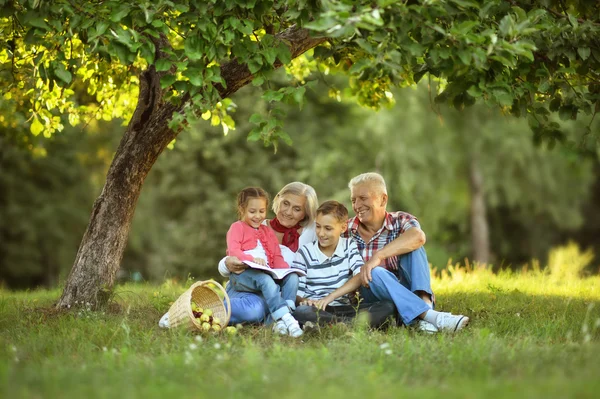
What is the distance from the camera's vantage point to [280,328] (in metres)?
5.40

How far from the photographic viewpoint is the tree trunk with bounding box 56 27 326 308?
6324 millimetres

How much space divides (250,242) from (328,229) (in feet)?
2.16

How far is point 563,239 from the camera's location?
2400 centimetres

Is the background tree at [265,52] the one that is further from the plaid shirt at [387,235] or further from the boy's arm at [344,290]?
the boy's arm at [344,290]

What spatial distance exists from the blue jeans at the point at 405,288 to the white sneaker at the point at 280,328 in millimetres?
778

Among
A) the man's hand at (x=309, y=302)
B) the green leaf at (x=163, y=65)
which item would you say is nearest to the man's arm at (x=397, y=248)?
the man's hand at (x=309, y=302)

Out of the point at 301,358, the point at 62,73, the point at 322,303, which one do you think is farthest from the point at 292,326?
the point at 62,73

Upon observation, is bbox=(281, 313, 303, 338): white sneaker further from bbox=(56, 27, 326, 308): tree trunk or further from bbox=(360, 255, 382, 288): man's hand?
bbox=(56, 27, 326, 308): tree trunk

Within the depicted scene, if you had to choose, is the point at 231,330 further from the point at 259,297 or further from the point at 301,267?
the point at 301,267

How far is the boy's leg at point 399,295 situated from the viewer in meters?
5.61

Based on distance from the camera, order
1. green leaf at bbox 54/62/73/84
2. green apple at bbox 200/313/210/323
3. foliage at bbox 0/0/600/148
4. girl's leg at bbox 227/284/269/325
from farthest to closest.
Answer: girl's leg at bbox 227/284/269/325 → green apple at bbox 200/313/210/323 → green leaf at bbox 54/62/73/84 → foliage at bbox 0/0/600/148

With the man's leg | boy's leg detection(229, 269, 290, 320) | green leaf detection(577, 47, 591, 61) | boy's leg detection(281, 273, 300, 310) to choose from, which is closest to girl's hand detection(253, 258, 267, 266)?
boy's leg detection(229, 269, 290, 320)

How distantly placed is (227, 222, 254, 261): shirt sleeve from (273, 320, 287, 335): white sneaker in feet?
2.14

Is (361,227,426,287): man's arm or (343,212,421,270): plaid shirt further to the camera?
(343,212,421,270): plaid shirt
